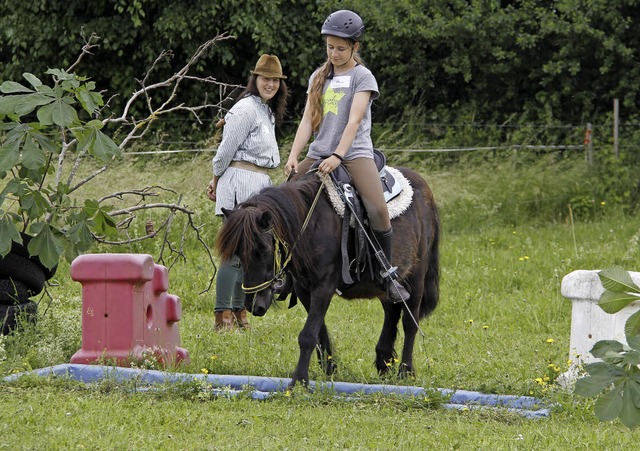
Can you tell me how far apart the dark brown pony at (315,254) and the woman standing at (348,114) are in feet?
0.70

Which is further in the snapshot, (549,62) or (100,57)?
(100,57)

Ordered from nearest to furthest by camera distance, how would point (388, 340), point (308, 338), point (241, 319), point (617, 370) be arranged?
point (617, 370)
point (308, 338)
point (388, 340)
point (241, 319)

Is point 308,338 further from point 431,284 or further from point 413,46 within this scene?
point 413,46

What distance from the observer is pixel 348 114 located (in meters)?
6.62

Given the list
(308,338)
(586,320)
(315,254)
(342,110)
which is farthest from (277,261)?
(586,320)

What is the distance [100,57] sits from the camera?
2288 cm

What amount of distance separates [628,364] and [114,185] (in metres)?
10.8

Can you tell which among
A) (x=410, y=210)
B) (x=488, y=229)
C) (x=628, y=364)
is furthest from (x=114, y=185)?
(x=628, y=364)

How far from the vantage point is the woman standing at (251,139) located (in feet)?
27.0

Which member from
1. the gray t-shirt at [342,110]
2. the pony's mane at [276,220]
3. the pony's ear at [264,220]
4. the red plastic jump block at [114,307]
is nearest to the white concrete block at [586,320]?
the gray t-shirt at [342,110]

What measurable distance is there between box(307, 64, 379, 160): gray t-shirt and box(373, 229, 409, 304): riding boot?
0.50m

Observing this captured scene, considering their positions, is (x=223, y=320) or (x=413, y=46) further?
(x=413, y=46)

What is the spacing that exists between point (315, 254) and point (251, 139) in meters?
2.17

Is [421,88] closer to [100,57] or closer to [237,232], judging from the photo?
[100,57]
